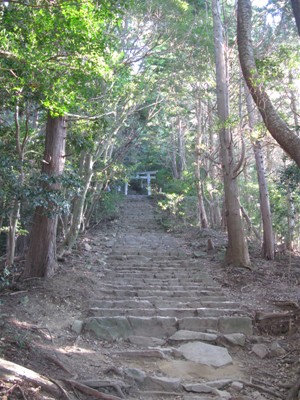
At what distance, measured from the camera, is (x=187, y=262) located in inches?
452

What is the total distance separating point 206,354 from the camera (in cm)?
590

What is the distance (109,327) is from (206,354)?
1695 millimetres

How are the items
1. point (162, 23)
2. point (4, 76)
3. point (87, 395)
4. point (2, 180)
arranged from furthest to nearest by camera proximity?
point (162, 23), point (2, 180), point (4, 76), point (87, 395)

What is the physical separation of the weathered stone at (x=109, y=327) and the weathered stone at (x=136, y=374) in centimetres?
147

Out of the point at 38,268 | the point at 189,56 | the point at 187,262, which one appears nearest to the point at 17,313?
the point at 38,268

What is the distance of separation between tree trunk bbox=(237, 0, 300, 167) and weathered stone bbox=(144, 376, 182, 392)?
346 centimetres

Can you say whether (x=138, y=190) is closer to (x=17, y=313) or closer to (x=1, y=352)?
(x=17, y=313)

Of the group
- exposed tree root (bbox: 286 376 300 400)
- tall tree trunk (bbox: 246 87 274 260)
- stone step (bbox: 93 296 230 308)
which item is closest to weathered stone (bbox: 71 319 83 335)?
stone step (bbox: 93 296 230 308)

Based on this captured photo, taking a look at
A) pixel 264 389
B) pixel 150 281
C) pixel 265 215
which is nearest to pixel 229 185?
pixel 265 215

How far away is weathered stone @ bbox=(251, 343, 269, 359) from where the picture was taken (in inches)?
238

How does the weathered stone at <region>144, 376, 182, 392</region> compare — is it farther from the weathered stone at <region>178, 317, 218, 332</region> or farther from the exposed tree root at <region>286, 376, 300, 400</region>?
the weathered stone at <region>178, 317, 218, 332</region>

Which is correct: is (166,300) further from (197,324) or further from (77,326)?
(77,326)

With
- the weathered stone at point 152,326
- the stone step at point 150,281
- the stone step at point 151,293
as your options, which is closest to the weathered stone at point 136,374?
the weathered stone at point 152,326

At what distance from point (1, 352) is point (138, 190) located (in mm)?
31921
